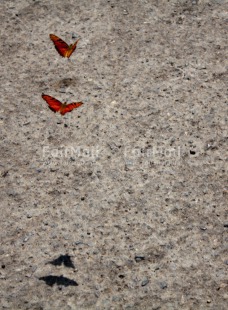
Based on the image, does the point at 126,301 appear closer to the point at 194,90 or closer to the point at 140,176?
the point at 140,176

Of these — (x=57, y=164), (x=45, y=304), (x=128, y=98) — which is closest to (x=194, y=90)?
(x=128, y=98)

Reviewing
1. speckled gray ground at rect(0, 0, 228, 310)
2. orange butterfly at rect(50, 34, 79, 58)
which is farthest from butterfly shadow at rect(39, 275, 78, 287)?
orange butterfly at rect(50, 34, 79, 58)

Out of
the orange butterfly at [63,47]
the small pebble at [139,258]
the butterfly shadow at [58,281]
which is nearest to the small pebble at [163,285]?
the small pebble at [139,258]

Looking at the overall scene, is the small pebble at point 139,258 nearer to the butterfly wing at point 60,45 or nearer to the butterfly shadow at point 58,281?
the butterfly shadow at point 58,281

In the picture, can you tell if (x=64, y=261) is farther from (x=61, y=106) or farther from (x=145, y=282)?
(x=61, y=106)

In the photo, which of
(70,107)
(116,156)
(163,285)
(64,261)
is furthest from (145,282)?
(70,107)

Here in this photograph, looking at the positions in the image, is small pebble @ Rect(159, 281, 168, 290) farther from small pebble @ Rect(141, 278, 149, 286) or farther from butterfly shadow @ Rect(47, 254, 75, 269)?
butterfly shadow @ Rect(47, 254, 75, 269)
